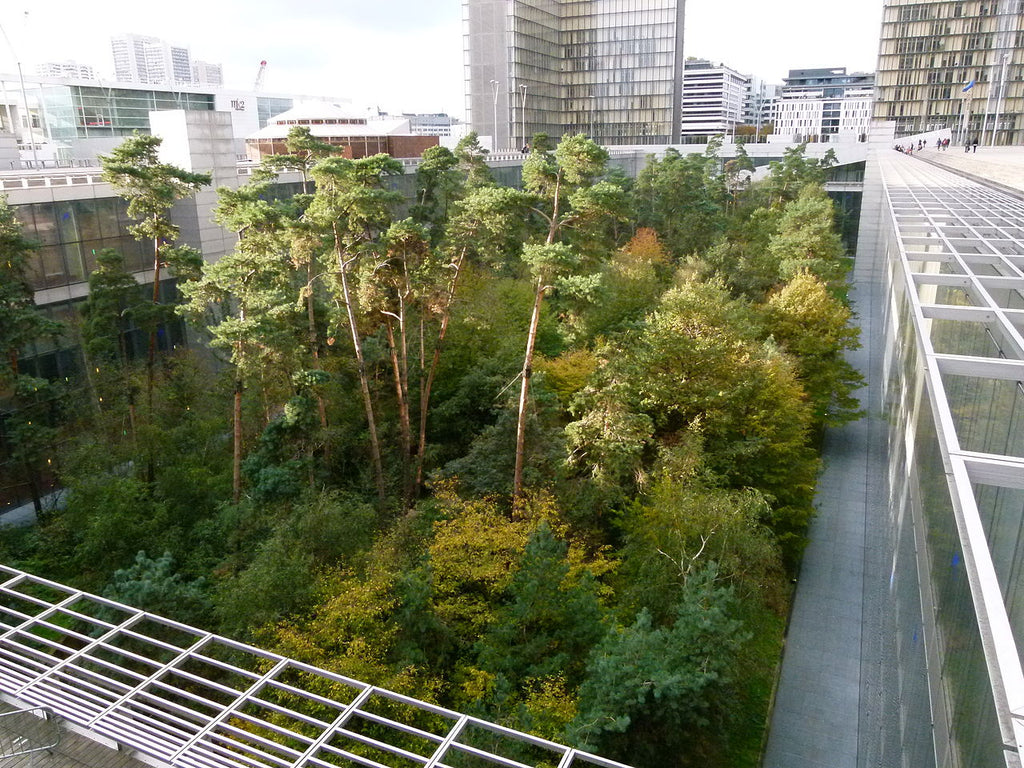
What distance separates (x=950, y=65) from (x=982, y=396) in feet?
383

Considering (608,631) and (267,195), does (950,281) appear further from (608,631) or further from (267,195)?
(267,195)

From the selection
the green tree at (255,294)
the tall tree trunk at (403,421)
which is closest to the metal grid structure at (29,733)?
the green tree at (255,294)

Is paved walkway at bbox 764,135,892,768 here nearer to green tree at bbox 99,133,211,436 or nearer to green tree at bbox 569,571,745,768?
green tree at bbox 569,571,745,768

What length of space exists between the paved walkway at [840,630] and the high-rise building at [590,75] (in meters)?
77.3

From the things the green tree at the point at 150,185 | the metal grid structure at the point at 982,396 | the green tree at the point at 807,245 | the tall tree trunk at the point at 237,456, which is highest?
the green tree at the point at 150,185

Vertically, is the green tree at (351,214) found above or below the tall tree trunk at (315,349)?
above

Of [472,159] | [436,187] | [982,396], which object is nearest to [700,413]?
[982,396]

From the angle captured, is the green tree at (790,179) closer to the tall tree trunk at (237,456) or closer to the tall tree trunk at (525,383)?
the tall tree trunk at (525,383)

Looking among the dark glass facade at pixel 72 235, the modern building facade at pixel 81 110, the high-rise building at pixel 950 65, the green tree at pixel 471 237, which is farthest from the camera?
the high-rise building at pixel 950 65

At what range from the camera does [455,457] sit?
27.3 meters

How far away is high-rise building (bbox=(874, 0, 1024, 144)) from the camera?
101 m

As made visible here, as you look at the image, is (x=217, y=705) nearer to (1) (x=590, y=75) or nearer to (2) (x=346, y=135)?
(2) (x=346, y=135)

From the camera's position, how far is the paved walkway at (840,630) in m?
16.5

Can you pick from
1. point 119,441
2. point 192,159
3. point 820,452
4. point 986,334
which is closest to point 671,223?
point 820,452
